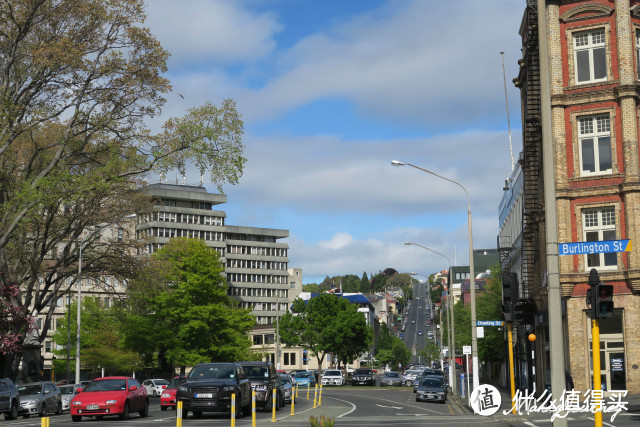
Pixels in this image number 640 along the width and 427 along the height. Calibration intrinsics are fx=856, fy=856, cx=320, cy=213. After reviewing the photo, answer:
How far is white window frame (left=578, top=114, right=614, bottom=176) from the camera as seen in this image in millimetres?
36125

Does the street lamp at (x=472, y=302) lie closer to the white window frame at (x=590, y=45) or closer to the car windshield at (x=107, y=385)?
the white window frame at (x=590, y=45)

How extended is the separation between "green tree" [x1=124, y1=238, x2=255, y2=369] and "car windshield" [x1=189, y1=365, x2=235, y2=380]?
125ft

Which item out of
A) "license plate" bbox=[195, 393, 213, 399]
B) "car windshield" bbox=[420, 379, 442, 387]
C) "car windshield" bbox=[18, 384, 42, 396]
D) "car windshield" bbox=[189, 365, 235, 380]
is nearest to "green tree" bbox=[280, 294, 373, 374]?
"car windshield" bbox=[420, 379, 442, 387]

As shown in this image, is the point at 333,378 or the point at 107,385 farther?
the point at 333,378

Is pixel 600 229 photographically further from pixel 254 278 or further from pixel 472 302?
pixel 254 278

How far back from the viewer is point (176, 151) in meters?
37.1

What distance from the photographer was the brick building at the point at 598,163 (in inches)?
1383

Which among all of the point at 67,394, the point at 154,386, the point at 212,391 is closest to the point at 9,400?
the point at 67,394

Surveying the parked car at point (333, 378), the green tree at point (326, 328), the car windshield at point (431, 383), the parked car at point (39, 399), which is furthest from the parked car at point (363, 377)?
the parked car at point (39, 399)

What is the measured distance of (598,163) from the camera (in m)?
36.2

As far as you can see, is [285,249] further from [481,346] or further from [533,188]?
[533,188]

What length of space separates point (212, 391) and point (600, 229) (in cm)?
1866

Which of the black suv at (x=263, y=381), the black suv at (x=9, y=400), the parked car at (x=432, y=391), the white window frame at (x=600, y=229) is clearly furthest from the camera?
the parked car at (x=432, y=391)

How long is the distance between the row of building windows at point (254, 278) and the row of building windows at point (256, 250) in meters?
4.13
